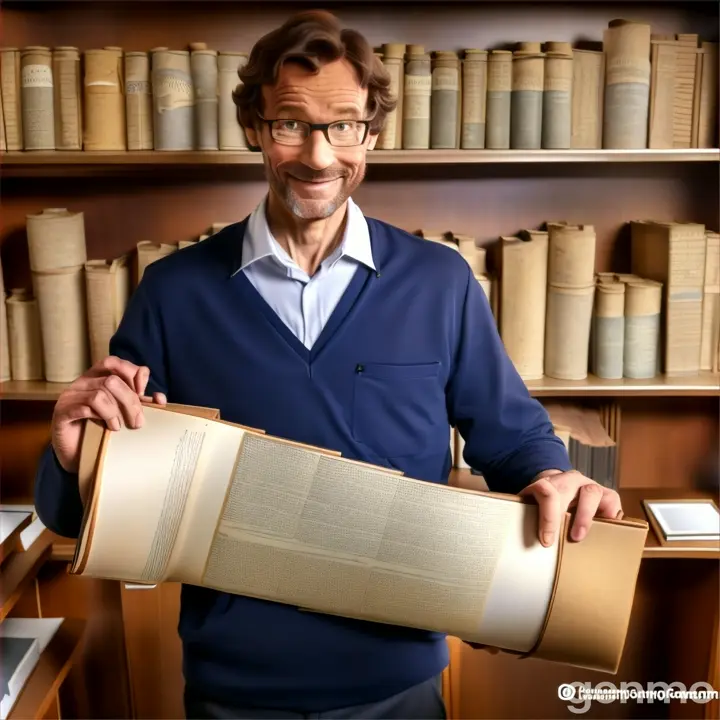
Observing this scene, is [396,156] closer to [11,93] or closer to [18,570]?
[11,93]

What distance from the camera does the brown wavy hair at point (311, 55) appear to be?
112cm

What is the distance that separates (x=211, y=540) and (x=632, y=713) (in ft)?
5.30

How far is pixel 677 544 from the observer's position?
5.86ft

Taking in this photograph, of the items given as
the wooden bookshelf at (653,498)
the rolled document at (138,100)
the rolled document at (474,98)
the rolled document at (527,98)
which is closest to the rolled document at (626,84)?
the rolled document at (527,98)

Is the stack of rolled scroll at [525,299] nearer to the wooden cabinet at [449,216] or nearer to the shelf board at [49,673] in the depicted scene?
the wooden cabinet at [449,216]

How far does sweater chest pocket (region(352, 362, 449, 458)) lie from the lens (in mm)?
1205

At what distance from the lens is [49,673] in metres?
1.64

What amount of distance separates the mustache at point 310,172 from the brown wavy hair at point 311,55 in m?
0.11

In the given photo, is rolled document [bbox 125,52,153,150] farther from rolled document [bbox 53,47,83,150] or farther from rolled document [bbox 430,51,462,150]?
rolled document [bbox 430,51,462,150]

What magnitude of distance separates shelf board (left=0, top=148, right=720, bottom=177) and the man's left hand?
2.79 ft

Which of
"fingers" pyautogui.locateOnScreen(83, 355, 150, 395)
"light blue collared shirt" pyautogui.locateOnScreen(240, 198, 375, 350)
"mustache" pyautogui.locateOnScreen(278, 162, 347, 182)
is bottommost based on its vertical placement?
"fingers" pyautogui.locateOnScreen(83, 355, 150, 395)

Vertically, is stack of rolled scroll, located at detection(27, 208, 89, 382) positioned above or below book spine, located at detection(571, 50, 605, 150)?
below

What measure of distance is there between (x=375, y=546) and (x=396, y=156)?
90cm

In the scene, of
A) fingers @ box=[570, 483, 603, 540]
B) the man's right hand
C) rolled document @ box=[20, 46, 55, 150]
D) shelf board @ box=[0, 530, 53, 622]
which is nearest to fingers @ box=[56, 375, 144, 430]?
the man's right hand
